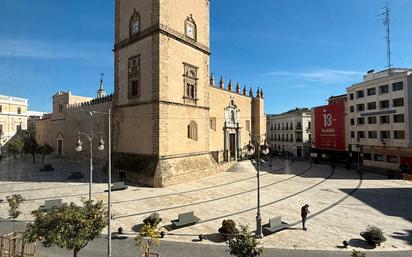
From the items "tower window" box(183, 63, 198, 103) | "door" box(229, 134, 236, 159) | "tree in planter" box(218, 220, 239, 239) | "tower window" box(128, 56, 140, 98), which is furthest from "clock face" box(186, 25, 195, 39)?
"tree in planter" box(218, 220, 239, 239)

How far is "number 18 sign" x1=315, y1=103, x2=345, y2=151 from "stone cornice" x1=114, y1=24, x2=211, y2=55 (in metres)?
26.0

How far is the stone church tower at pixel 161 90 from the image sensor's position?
23.9 m

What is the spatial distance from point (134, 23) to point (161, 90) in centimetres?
974

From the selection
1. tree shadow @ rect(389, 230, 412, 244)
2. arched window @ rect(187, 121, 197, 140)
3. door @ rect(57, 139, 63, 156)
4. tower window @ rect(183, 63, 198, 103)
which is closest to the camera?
tree shadow @ rect(389, 230, 412, 244)

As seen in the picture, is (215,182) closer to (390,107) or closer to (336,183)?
(336,183)

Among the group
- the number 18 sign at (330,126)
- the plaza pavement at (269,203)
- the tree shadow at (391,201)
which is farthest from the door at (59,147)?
the number 18 sign at (330,126)

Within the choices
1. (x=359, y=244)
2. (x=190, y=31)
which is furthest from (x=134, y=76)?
(x=359, y=244)

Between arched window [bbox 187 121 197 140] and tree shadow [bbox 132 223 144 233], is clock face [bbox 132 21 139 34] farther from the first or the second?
tree shadow [bbox 132 223 144 233]

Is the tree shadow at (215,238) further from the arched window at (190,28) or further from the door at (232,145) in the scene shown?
the door at (232,145)

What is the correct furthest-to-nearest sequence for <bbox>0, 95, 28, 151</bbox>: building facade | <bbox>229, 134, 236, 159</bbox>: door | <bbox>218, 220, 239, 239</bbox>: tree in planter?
<bbox>0, 95, 28, 151</bbox>: building facade, <bbox>229, 134, 236, 159</bbox>: door, <bbox>218, 220, 239, 239</bbox>: tree in planter

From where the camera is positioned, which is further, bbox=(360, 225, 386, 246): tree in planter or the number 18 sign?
the number 18 sign

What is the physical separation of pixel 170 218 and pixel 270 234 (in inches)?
245

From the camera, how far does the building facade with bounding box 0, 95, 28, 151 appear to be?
51312 mm

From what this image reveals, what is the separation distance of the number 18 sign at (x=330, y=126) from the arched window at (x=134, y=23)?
114 feet
